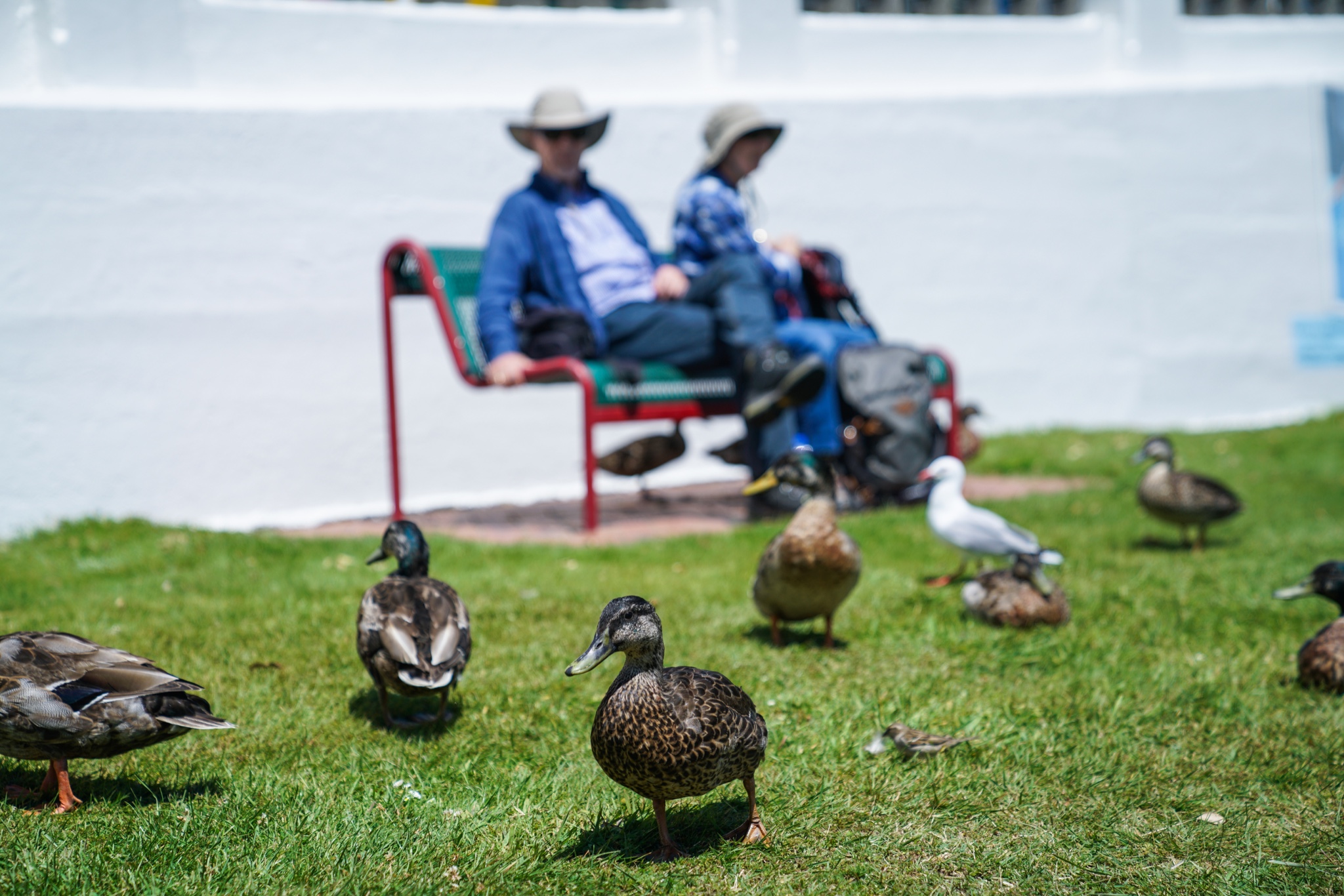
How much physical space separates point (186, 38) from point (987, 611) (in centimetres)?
642

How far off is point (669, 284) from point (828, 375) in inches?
43.3

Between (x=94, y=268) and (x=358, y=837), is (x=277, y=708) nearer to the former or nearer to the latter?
(x=358, y=837)

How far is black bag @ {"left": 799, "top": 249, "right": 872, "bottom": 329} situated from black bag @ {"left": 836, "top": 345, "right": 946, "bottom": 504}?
703 mm

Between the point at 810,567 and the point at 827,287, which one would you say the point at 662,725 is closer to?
the point at 810,567

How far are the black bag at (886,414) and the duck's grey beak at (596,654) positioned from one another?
14.4ft

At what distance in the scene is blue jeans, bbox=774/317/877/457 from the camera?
6.96m

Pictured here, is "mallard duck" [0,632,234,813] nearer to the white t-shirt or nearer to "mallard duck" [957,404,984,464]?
the white t-shirt

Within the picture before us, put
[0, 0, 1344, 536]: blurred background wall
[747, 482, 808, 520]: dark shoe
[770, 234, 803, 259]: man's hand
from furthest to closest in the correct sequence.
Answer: [770, 234, 803, 259]: man's hand < [0, 0, 1344, 536]: blurred background wall < [747, 482, 808, 520]: dark shoe

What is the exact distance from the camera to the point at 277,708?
12.5ft

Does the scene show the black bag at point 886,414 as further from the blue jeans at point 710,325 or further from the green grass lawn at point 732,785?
the green grass lawn at point 732,785

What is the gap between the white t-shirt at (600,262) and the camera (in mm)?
7242

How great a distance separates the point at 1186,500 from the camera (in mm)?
6230

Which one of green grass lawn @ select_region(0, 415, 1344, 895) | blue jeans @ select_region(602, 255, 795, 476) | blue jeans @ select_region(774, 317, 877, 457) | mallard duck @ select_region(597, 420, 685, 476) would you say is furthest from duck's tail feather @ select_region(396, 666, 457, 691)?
mallard duck @ select_region(597, 420, 685, 476)

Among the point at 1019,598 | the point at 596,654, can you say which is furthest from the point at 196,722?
the point at 1019,598
